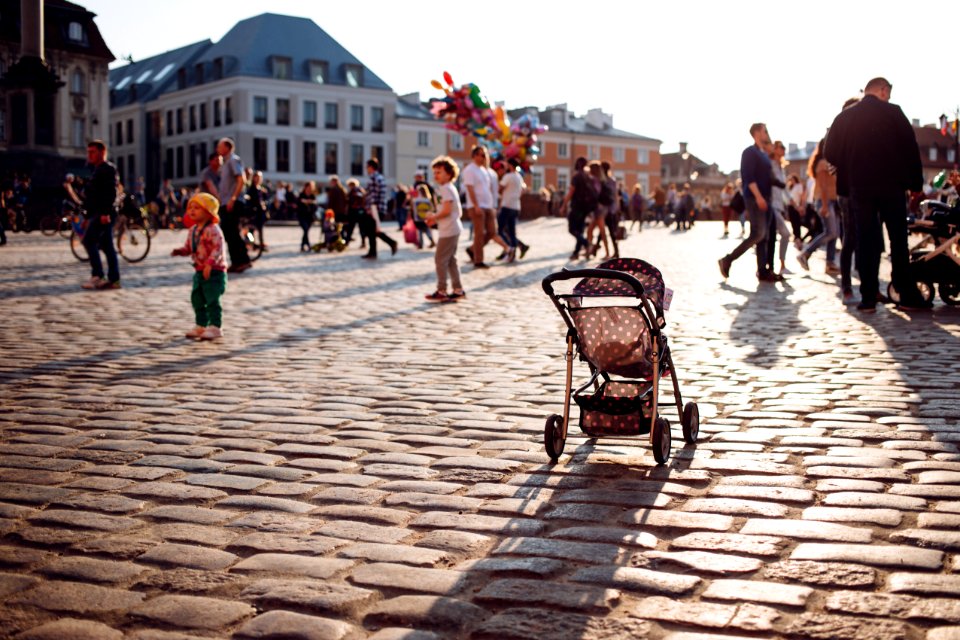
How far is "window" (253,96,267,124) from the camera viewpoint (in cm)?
7775

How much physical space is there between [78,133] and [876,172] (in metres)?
65.9

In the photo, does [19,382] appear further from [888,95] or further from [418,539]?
[888,95]

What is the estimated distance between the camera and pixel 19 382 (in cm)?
739

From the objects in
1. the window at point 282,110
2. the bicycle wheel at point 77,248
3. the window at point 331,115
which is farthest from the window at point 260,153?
the bicycle wheel at point 77,248

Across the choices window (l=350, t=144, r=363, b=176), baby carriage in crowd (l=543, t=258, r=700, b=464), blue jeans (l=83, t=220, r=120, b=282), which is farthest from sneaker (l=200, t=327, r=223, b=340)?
window (l=350, t=144, r=363, b=176)

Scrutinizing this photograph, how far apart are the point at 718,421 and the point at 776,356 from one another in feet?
8.52

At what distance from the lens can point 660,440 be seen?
484 cm

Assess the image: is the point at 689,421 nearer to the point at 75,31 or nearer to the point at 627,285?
the point at 627,285

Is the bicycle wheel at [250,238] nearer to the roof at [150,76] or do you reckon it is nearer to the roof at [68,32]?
the roof at [68,32]

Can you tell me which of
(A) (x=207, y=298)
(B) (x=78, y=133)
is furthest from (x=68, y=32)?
(A) (x=207, y=298)

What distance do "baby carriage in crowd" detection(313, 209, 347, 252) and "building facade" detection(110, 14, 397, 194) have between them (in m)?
52.9

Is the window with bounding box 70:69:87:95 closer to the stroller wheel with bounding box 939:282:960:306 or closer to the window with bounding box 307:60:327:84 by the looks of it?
the window with bounding box 307:60:327:84

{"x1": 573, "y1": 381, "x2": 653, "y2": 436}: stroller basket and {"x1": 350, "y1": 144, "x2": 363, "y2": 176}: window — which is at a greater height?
{"x1": 350, "y1": 144, "x2": 363, "y2": 176}: window

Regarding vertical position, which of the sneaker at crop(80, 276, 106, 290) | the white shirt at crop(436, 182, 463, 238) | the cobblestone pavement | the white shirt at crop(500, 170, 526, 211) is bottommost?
the cobblestone pavement
